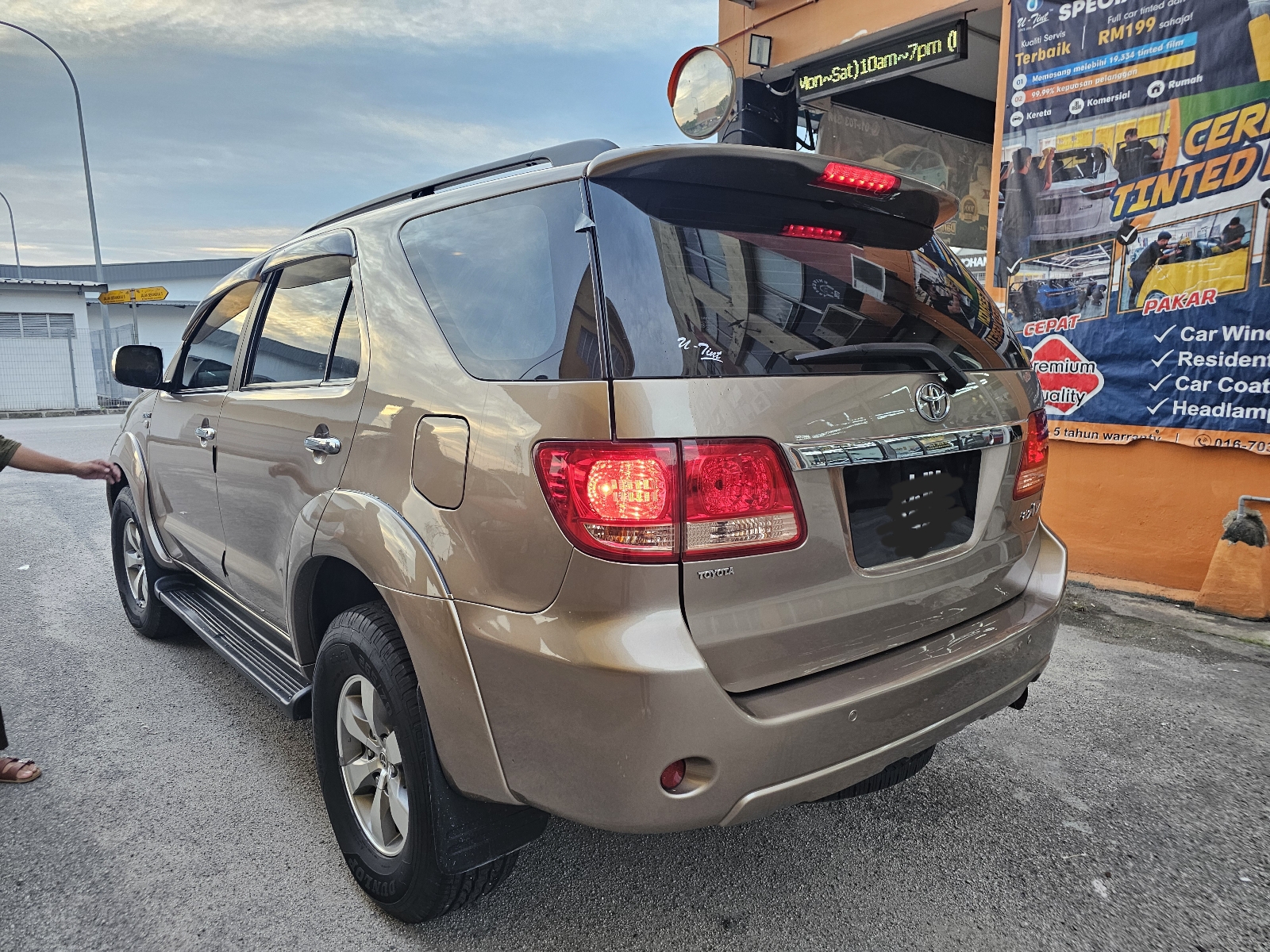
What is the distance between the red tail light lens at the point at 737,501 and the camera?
5.40 feet

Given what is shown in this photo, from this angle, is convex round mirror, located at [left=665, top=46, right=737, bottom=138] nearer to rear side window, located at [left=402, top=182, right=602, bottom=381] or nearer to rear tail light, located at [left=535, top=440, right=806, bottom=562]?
rear side window, located at [left=402, top=182, right=602, bottom=381]

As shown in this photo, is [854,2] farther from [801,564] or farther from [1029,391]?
[801,564]

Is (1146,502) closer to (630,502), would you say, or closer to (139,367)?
(630,502)

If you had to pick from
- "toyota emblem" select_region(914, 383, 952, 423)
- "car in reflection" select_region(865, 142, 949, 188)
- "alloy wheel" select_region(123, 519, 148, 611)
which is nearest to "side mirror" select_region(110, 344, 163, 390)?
"alloy wheel" select_region(123, 519, 148, 611)

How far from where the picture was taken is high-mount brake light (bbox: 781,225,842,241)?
2.00m

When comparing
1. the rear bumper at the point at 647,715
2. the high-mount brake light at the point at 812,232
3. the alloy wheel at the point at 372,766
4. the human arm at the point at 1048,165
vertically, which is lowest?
the alloy wheel at the point at 372,766

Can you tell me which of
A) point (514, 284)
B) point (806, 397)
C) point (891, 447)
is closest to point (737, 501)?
point (806, 397)

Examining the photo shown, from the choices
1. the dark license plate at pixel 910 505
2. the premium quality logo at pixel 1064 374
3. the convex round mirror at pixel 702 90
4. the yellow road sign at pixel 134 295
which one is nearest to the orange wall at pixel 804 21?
the convex round mirror at pixel 702 90

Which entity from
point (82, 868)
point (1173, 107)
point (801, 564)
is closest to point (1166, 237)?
point (1173, 107)

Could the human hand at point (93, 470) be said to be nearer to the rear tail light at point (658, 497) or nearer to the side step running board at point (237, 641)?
the side step running board at point (237, 641)

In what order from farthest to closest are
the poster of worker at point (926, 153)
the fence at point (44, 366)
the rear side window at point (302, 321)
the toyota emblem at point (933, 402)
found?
the fence at point (44, 366) < the poster of worker at point (926, 153) < the rear side window at point (302, 321) < the toyota emblem at point (933, 402)

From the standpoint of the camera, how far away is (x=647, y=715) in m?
1.59

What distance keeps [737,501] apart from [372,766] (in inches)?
52.0

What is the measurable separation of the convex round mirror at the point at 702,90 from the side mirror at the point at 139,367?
5133 mm
